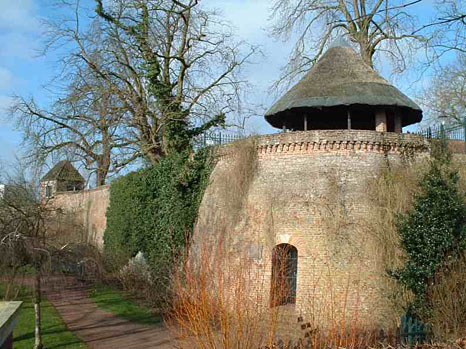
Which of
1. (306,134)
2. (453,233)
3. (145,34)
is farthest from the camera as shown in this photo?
(145,34)

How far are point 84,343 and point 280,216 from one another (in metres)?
6.41

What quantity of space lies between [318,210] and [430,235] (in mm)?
3478

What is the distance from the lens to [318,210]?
14.6 metres

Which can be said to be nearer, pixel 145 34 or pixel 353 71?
pixel 353 71

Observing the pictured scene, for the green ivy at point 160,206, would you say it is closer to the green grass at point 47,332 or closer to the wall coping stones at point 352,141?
the green grass at point 47,332

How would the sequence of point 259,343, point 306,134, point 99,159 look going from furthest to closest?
point 99,159 < point 306,134 < point 259,343

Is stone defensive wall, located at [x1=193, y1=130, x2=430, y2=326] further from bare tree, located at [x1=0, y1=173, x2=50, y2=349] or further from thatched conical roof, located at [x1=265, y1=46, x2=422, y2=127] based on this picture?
bare tree, located at [x1=0, y1=173, x2=50, y2=349]

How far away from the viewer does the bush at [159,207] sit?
18.1 metres

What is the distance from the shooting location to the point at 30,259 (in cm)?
1334

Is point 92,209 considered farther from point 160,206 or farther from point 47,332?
point 47,332

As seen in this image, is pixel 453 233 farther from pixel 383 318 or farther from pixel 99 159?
pixel 99 159

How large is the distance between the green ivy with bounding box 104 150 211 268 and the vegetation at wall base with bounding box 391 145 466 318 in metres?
6.45

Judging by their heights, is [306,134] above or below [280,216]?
above

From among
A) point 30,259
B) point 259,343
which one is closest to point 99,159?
point 30,259
